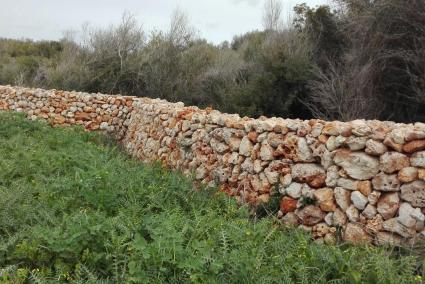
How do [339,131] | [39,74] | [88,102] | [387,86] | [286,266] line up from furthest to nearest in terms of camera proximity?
[39,74] → [88,102] → [387,86] → [339,131] → [286,266]

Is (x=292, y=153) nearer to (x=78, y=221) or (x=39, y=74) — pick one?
(x=78, y=221)

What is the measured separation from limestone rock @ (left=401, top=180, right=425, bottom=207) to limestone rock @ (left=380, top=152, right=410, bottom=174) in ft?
0.62

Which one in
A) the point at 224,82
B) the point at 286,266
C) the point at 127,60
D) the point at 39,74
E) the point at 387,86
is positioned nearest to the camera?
the point at 286,266

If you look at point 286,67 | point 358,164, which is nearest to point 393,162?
point 358,164

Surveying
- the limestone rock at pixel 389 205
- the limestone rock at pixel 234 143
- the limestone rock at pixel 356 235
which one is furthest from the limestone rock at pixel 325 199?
the limestone rock at pixel 234 143

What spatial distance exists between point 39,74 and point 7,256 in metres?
17.4

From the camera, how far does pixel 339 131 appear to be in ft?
15.1

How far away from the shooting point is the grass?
3322mm

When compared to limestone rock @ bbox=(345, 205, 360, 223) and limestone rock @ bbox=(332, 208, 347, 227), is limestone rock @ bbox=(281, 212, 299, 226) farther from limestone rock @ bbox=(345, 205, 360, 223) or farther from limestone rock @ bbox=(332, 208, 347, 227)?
limestone rock @ bbox=(345, 205, 360, 223)

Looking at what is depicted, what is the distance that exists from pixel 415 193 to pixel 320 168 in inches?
42.0

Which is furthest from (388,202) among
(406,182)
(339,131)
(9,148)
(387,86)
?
(9,148)

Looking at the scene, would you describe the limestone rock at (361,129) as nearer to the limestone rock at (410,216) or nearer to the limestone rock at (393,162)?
the limestone rock at (393,162)

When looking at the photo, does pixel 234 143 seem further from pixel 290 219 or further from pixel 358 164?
pixel 358 164

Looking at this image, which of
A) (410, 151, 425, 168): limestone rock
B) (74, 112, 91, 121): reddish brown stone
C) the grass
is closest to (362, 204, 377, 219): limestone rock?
the grass
